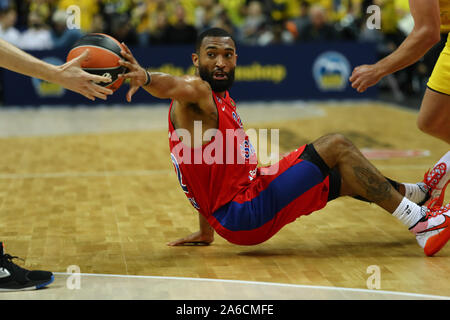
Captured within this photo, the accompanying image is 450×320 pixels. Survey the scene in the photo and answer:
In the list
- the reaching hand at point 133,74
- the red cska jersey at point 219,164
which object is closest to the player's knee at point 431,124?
the red cska jersey at point 219,164

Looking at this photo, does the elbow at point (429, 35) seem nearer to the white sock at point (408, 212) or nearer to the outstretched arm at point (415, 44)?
the outstretched arm at point (415, 44)

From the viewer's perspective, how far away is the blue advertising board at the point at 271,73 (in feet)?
48.9

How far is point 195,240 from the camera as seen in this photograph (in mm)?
5258

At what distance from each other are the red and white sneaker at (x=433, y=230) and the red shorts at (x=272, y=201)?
726mm

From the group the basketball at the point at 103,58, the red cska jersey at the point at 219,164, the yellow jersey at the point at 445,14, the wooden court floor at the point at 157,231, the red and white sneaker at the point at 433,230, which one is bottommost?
the wooden court floor at the point at 157,231

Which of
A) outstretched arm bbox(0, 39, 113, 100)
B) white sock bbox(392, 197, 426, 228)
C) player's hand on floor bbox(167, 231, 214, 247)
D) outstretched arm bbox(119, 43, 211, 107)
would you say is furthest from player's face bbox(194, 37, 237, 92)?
white sock bbox(392, 197, 426, 228)

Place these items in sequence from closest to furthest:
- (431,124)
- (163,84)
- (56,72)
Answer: (56,72)
(163,84)
(431,124)


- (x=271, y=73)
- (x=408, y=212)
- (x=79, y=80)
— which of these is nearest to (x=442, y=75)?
(x=408, y=212)

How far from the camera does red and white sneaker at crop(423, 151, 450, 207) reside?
538 centimetres

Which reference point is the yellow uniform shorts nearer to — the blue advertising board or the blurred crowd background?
the blurred crowd background

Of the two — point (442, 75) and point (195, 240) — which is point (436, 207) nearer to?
point (442, 75)

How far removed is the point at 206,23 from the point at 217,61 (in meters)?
12.0

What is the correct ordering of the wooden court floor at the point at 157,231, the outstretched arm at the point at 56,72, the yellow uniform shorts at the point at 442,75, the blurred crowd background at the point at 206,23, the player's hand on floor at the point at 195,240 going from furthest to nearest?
the blurred crowd background at the point at 206,23
the player's hand on floor at the point at 195,240
the yellow uniform shorts at the point at 442,75
the wooden court floor at the point at 157,231
the outstretched arm at the point at 56,72

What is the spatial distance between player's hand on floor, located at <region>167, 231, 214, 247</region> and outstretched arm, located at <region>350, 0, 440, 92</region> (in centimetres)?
153
